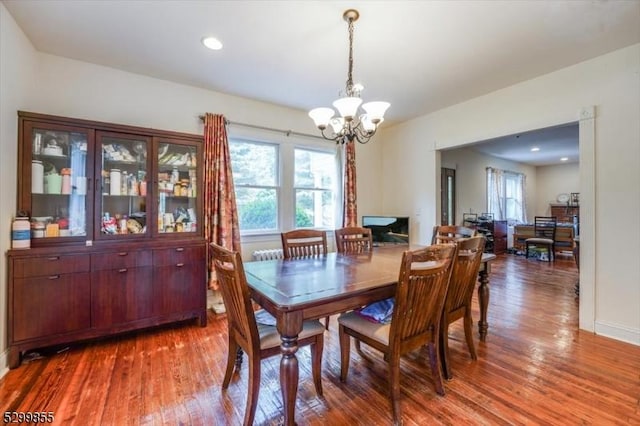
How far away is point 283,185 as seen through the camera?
4.07 metres

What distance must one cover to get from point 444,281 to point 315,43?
2.20 meters

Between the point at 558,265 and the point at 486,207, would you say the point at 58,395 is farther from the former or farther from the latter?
the point at 486,207

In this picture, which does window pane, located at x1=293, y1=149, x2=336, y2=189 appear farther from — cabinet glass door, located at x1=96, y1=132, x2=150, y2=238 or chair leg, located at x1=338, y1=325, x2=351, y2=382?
chair leg, located at x1=338, y1=325, x2=351, y2=382

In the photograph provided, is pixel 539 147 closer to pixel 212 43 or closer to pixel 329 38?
pixel 329 38

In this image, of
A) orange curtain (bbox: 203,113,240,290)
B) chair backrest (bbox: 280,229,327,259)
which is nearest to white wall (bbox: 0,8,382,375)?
orange curtain (bbox: 203,113,240,290)

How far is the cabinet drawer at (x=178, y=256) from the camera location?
2.72 meters

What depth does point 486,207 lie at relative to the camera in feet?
25.1

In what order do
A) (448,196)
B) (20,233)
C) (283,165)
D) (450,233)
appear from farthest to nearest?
(448,196) < (283,165) < (450,233) < (20,233)

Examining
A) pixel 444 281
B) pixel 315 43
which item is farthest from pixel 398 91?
pixel 444 281

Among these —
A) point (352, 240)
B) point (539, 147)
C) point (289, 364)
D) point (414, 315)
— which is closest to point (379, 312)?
point (414, 315)

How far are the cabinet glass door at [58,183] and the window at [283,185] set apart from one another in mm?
1570

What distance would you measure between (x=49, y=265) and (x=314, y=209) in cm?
308

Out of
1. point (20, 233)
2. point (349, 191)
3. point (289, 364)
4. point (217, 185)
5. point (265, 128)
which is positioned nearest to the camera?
point (289, 364)

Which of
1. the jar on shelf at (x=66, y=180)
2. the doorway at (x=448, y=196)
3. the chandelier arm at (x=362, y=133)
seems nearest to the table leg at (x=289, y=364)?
the chandelier arm at (x=362, y=133)
